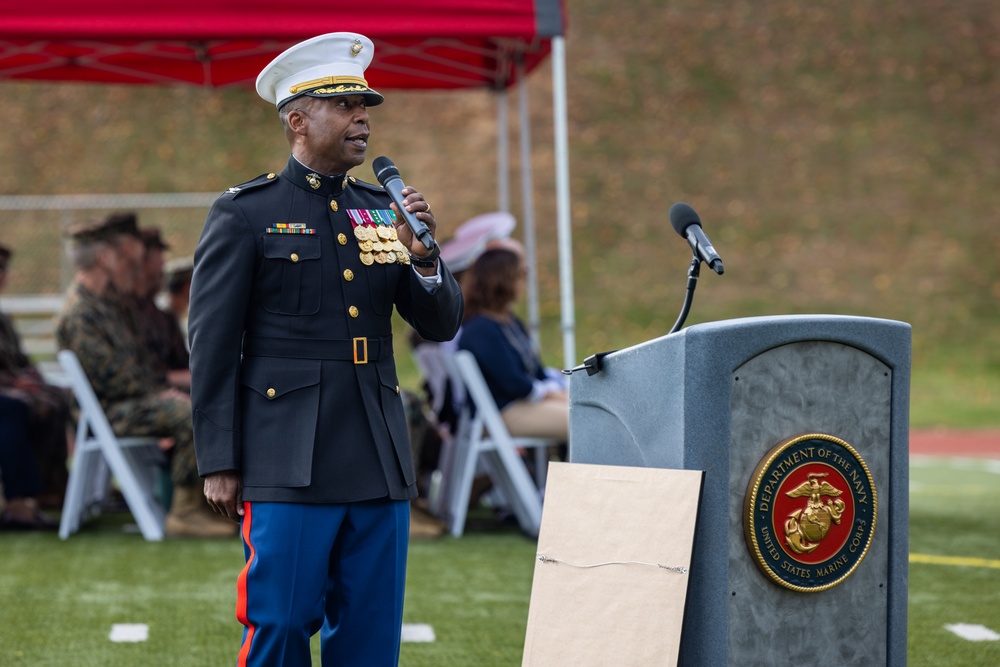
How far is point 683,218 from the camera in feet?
9.21

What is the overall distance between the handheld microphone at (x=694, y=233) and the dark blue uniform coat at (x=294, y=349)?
52cm

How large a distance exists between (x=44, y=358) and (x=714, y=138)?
12.0 m

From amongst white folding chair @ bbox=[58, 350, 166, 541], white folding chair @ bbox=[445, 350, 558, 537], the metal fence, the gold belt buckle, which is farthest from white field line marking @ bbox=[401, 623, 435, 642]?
the metal fence

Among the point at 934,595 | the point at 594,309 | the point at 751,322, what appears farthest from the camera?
the point at 594,309

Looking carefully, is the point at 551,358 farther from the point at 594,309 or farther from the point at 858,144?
the point at 858,144

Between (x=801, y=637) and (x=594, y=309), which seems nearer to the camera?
(x=801, y=637)

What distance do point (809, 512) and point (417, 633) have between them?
2181mm

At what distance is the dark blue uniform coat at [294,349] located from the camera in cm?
268

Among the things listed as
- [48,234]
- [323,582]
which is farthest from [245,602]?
[48,234]

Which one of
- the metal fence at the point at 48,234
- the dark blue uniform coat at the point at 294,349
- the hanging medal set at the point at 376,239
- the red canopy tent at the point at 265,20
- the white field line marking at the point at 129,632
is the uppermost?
the metal fence at the point at 48,234

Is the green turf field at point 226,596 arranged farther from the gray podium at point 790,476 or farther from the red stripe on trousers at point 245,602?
the gray podium at point 790,476

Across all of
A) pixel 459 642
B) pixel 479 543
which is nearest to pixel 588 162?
pixel 479 543

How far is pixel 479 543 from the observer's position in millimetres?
6328

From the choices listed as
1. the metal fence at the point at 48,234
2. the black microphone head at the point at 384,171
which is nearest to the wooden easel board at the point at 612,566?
the black microphone head at the point at 384,171
